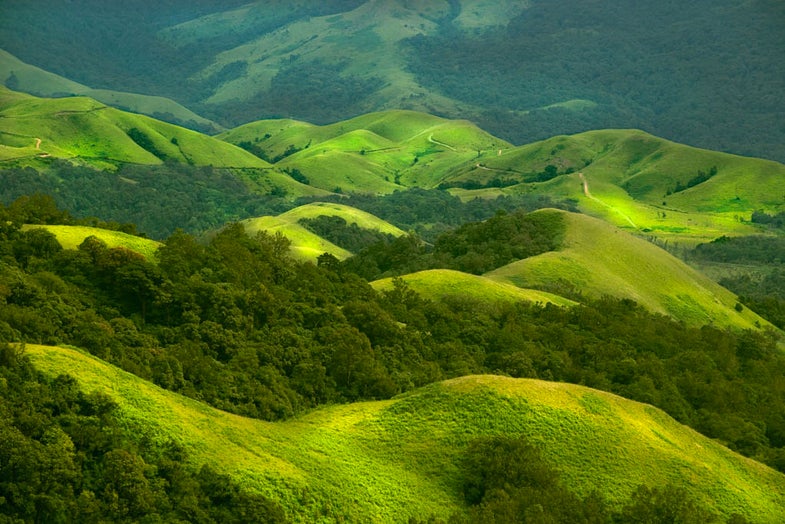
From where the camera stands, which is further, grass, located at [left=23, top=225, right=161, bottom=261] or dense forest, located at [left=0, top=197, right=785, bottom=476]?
grass, located at [left=23, top=225, right=161, bottom=261]

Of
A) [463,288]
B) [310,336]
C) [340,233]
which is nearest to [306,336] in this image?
[310,336]

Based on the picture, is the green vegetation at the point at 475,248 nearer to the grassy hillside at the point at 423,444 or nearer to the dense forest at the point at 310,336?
the dense forest at the point at 310,336

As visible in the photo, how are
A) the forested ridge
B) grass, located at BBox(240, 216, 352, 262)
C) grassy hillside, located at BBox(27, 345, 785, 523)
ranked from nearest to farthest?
1. grassy hillside, located at BBox(27, 345, 785, 523)
2. the forested ridge
3. grass, located at BBox(240, 216, 352, 262)

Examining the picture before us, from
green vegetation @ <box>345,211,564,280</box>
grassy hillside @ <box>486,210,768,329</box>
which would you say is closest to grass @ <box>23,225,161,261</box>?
green vegetation @ <box>345,211,564,280</box>

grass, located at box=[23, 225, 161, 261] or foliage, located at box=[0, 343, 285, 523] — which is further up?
foliage, located at box=[0, 343, 285, 523]

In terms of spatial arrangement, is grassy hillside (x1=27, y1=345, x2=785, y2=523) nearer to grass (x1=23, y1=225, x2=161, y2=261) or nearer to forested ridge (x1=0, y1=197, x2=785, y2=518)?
forested ridge (x1=0, y1=197, x2=785, y2=518)

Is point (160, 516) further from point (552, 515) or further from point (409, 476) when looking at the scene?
point (552, 515)

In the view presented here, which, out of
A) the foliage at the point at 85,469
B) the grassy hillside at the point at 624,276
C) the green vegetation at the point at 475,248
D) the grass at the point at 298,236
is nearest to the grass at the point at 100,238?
the foliage at the point at 85,469
